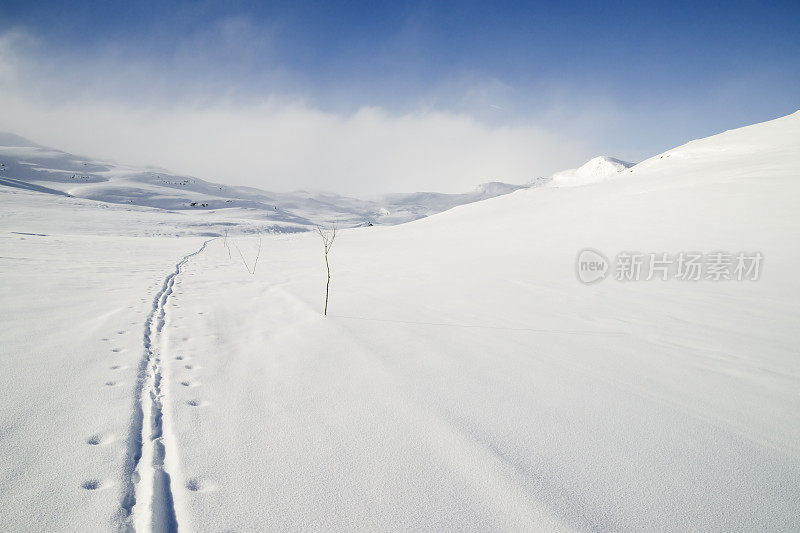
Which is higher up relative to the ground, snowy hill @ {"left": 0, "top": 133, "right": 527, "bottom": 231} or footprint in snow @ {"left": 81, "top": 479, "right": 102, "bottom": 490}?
snowy hill @ {"left": 0, "top": 133, "right": 527, "bottom": 231}

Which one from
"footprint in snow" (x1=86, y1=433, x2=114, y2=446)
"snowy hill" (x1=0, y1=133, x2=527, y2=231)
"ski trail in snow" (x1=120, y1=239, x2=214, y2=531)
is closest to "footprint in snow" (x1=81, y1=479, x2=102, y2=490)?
"ski trail in snow" (x1=120, y1=239, x2=214, y2=531)

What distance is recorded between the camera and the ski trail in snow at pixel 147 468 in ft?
5.02

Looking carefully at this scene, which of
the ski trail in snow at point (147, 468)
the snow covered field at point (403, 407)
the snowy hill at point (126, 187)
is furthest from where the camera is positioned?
the snowy hill at point (126, 187)

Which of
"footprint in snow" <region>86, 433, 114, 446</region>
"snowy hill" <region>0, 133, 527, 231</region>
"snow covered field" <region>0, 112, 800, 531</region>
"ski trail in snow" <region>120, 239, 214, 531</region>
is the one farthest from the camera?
"snowy hill" <region>0, 133, 527, 231</region>

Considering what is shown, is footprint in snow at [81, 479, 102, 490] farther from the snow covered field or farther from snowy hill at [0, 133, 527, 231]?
snowy hill at [0, 133, 527, 231]

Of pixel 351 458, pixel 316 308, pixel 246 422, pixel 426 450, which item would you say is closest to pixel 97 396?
pixel 246 422

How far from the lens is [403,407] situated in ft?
8.38

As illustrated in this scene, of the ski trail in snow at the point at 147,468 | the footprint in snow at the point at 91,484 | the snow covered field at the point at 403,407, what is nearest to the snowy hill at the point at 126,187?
the snow covered field at the point at 403,407

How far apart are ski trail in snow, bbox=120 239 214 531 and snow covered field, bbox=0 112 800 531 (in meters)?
0.01

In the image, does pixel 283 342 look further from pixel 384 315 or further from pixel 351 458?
pixel 351 458

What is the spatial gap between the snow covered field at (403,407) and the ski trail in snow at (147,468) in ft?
0.04

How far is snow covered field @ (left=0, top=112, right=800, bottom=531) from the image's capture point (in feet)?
5.43

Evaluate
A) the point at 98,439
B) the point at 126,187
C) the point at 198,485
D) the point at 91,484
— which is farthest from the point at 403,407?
the point at 126,187

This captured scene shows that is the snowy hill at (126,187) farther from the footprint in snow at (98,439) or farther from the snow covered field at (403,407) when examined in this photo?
the footprint in snow at (98,439)
